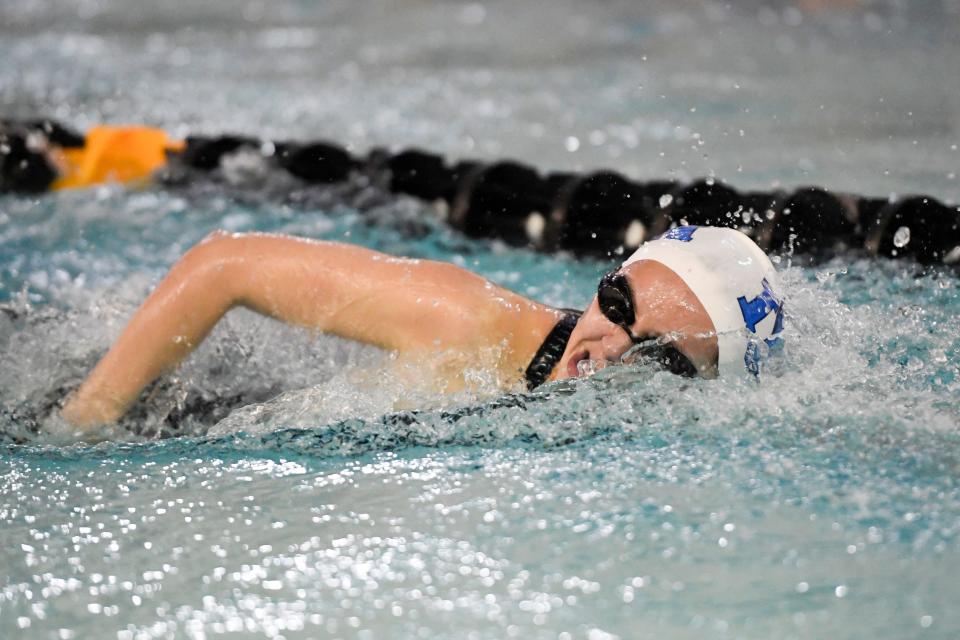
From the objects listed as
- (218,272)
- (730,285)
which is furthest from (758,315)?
(218,272)

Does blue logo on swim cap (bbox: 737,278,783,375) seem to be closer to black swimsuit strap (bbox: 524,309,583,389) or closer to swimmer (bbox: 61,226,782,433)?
swimmer (bbox: 61,226,782,433)

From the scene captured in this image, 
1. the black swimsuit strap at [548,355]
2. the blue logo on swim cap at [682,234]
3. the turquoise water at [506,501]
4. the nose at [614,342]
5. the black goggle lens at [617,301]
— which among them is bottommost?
the turquoise water at [506,501]

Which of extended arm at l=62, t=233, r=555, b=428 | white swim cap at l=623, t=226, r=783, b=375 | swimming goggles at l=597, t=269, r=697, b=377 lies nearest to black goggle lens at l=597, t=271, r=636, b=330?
swimming goggles at l=597, t=269, r=697, b=377

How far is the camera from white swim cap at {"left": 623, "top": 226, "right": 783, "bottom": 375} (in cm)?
252

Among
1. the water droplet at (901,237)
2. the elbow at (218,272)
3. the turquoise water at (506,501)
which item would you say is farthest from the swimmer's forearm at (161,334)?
the water droplet at (901,237)

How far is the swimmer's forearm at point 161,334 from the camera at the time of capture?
260cm

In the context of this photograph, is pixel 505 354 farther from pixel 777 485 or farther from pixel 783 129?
pixel 783 129

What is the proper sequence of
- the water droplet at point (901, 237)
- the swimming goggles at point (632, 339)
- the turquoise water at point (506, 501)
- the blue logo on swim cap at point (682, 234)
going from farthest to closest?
the water droplet at point (901, 237), the blue logo on swim cap at point (682, 234), the swimming goggles at point (632, 339), the turquoise water at point (506, 501)

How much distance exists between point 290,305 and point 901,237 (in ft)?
7.24

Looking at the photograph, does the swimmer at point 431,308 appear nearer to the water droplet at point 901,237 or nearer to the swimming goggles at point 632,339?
the swimming goggles at point 632,339

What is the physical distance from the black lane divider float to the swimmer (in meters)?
1.32

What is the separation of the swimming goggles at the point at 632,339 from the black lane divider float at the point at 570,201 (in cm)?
143

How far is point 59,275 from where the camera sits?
412cm

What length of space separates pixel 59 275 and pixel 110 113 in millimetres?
2052
